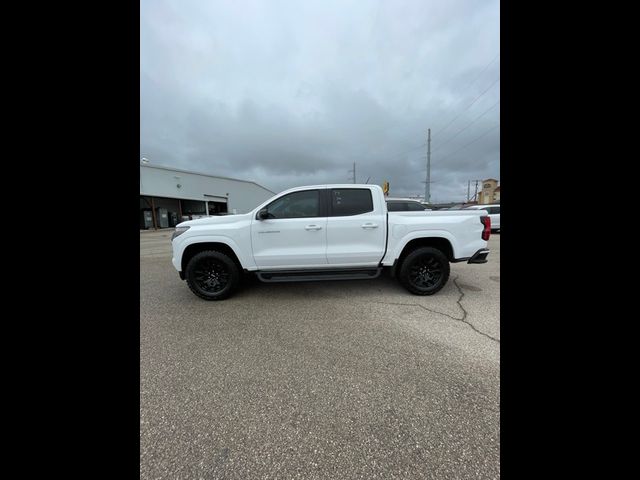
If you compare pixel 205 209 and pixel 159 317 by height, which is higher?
pixel 205 209

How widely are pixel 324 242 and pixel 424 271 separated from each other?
1746mm

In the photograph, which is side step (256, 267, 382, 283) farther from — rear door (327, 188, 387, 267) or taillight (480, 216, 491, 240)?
taillight (480, 216, 491, 240)

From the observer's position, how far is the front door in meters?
3.66

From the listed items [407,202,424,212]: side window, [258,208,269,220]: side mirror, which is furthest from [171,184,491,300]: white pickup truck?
[407,202,424,212]: side window

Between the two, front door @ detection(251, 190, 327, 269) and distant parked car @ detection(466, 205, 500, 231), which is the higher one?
distant parked car @ detection(466, 205, 500, 231)

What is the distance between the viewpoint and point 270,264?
12.3 ft

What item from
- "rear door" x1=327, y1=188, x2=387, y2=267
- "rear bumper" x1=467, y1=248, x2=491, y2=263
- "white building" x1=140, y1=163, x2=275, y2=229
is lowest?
"rear bumper" x1=467, y1=248, x2=491, y2=263

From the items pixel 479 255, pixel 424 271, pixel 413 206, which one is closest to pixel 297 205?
pixel 424 271

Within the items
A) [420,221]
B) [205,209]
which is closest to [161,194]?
[205,209]

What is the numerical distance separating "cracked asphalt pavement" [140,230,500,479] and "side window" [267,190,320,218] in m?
1.42

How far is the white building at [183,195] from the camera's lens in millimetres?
23672
